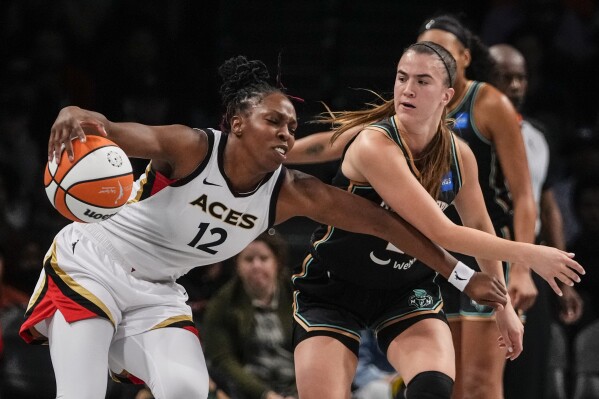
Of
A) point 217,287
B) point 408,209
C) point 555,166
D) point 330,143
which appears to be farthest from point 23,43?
point 408,209

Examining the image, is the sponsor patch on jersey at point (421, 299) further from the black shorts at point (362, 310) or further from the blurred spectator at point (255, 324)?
the blurred spectator at point (255, 324)

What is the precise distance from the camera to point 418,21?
902 centimetres

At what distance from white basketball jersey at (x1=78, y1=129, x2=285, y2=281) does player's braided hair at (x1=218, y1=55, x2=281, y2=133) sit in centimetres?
13

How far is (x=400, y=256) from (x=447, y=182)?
0.36 m

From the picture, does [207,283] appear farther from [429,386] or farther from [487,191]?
[429,386]

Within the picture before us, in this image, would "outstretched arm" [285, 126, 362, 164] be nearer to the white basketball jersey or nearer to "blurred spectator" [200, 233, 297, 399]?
the white basketball jersey

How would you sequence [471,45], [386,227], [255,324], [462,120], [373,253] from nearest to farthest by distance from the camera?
[386,227] < [373,253] < [462,120] < [471,45] < [255,324]

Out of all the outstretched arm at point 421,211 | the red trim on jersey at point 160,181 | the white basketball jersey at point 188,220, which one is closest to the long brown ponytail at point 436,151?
the outstretched arm at point 421,211

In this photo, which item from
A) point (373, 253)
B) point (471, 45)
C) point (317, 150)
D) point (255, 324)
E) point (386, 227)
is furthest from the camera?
point (255, 324)

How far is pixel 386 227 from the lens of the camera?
436 cm

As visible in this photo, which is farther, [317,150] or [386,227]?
[317,150]

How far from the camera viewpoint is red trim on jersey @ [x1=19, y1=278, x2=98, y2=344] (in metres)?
4.31

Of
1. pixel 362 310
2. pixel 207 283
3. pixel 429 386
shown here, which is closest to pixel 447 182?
pixel 362 310

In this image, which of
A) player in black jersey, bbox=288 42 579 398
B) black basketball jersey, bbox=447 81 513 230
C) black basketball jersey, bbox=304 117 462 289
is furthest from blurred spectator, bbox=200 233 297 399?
black basketball jersey, bbox=304 117 462 289
